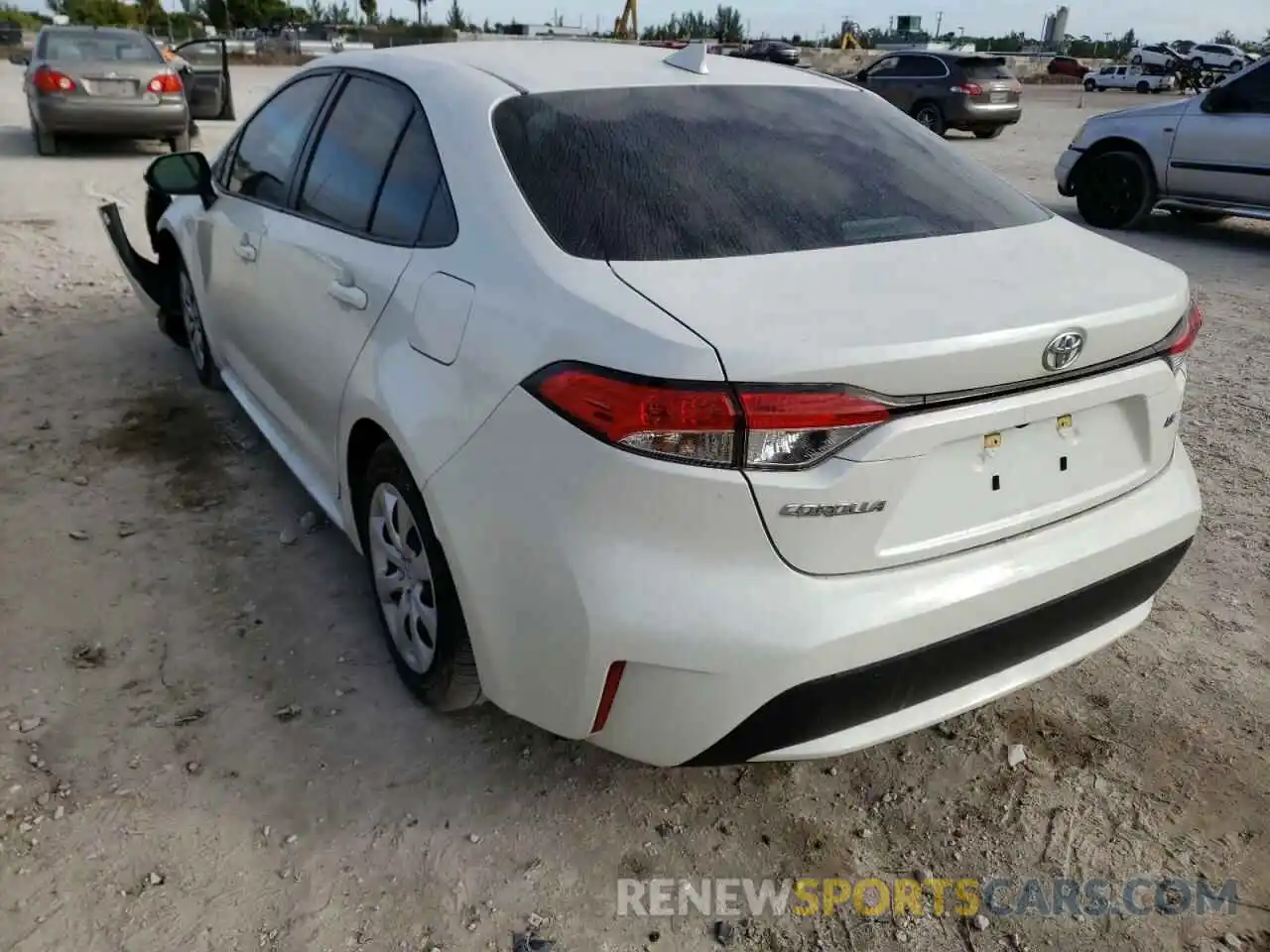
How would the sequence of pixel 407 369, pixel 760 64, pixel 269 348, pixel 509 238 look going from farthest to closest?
1. pixel 269 348
2. pixel 760 64
3. pixel 407 369
4. pixel 509 238

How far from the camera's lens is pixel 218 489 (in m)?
3.87

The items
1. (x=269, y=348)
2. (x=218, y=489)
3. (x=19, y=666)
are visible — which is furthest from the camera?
(x=218, y=489)

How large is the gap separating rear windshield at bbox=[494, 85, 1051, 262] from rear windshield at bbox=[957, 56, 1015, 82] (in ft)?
53.0

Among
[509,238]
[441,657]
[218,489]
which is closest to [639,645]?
[441,657]

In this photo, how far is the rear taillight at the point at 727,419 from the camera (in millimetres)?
1747

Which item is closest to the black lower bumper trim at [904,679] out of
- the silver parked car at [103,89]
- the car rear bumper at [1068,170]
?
the car rear bumper at [1068,170]

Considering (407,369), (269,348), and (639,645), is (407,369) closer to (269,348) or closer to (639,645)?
(639,645)

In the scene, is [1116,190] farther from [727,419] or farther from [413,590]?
[727,419]

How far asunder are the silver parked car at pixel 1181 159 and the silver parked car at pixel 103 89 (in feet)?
30.6

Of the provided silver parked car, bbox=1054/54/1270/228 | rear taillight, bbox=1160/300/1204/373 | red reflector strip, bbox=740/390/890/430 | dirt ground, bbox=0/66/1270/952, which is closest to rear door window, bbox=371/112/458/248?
red reflector strip, bbox=740/390/890/430

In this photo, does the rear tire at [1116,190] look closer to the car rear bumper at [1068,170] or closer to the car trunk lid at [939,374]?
the car rear bumper at [1068,170]

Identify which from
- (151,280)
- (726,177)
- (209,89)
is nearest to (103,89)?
(209,89)

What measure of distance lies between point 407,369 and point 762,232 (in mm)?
842

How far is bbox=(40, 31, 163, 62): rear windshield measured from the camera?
1150 cm
